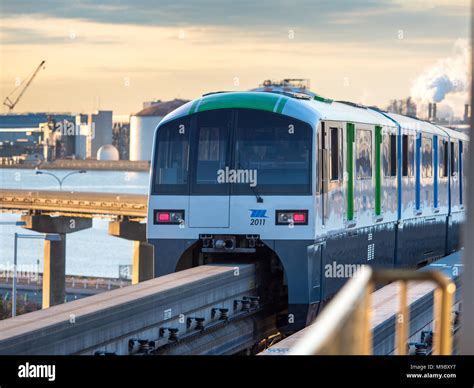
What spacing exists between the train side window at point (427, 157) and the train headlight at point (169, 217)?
23.2 ft

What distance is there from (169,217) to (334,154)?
1926 mm

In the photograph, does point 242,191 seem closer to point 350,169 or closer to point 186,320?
point 350,169

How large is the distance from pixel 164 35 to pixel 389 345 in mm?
12231

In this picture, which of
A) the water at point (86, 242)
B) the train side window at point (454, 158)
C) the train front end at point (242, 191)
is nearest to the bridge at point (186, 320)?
the train front end at point (242, 191)

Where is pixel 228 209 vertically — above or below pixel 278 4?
below

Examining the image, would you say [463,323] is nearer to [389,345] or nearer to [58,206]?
[389,345]

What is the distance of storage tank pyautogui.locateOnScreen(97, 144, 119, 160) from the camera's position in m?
91.3

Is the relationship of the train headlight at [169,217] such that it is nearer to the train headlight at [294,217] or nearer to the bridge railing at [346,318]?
the train headlight at [294,217]

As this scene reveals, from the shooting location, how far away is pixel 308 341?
427 cm

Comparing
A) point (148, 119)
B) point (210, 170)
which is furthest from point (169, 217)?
point (148, 119)

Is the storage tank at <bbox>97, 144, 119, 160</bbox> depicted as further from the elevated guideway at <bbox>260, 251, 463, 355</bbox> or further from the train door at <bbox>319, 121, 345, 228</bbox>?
the elevated guideway at <bbox>260, 251, 463, 355</bbox>

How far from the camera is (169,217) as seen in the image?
1420cm
